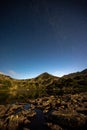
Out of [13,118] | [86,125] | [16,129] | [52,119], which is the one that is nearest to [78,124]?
[86,125]

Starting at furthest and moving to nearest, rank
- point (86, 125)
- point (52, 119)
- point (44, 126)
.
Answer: point (52, 119)
point (44, 126)
point (86, 125)

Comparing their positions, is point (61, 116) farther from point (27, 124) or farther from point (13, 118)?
point (13, 118)

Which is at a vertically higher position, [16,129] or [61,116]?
[61,116]

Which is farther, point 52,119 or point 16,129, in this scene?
point 52,119

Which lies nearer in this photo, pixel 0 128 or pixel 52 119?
pixel 0 128

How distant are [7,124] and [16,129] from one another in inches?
165

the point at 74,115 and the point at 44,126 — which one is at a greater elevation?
the point at 74,115

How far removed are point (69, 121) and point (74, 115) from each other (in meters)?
2.67

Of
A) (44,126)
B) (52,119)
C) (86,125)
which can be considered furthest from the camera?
(52,119)

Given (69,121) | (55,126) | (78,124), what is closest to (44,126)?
(55,126)

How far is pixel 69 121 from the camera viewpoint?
31.4 metres

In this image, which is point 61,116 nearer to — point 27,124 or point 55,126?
point 55,126

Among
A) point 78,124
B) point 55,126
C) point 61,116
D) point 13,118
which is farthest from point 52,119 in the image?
point 13,118

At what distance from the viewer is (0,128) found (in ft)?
107
